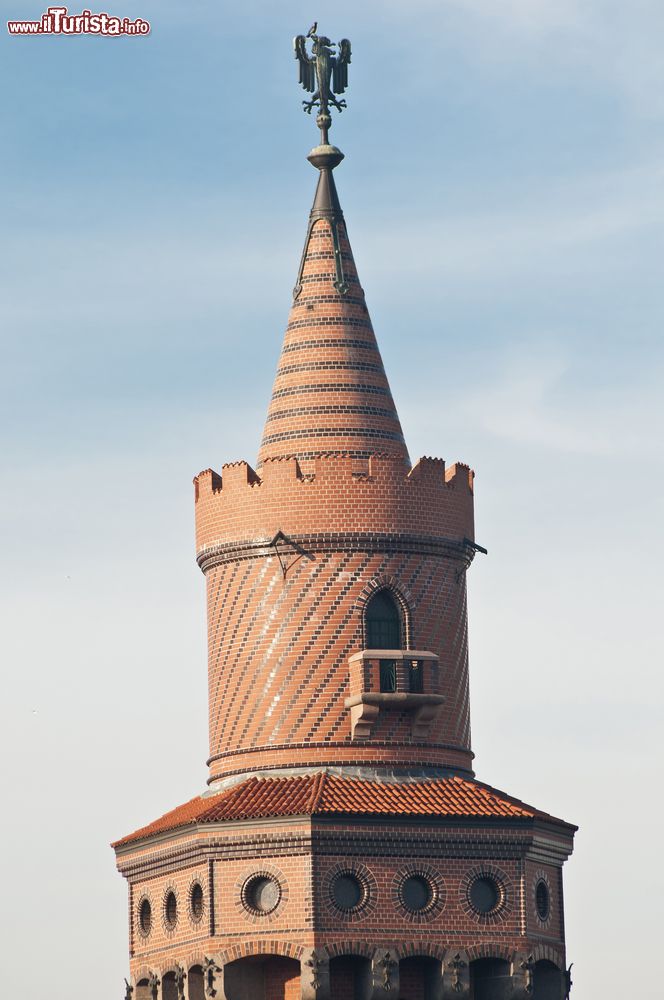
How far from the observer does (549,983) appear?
2457 inches

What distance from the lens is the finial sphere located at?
6538 centimetres

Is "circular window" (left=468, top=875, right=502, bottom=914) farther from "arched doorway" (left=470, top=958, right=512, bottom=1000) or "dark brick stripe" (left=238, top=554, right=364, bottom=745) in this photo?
"dark brick stripe" (left=238, top=554, right=364, bottom=745)

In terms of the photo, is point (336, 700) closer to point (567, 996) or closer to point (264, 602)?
point (264, 602)

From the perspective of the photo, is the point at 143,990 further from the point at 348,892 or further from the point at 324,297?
the point at 324,297

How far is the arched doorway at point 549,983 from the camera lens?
62344 millimetres

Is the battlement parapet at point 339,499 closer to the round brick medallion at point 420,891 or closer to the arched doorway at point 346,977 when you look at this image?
the round brick medallion at point 420,891

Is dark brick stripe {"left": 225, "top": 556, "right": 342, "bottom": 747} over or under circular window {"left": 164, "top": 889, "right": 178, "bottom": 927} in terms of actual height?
over

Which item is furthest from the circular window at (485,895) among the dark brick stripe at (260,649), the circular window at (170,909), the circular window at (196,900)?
the circular window at (170,909)

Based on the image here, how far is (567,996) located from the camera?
205 feet

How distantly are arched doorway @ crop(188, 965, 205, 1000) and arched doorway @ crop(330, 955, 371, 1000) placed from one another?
239 centimetres

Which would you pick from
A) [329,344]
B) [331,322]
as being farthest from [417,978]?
[331,322]

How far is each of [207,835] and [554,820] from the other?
6.34m

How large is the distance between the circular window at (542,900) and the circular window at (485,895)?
1.09 meters

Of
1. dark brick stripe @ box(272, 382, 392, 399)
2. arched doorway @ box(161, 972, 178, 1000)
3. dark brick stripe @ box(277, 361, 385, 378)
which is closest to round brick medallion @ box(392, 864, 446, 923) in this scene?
arched doorway @ box(161, 972, 178, 1000)
